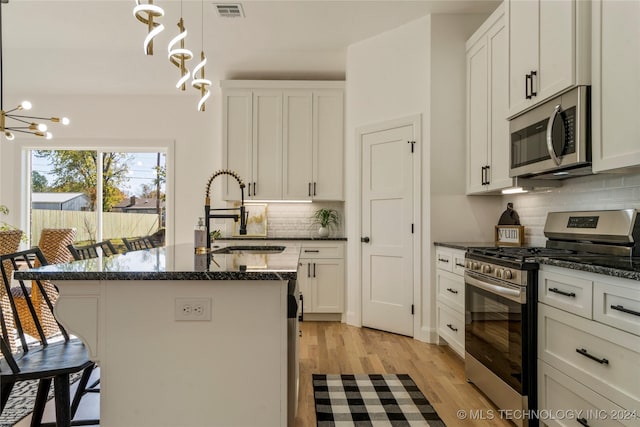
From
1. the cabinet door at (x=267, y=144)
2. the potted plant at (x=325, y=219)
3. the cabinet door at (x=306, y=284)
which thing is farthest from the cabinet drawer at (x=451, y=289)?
the cabinet door at (x=267, y=144)

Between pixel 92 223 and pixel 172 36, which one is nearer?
pixel 172 36

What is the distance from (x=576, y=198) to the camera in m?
2.71

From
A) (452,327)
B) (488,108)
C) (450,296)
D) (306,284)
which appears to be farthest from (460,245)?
(306,284)

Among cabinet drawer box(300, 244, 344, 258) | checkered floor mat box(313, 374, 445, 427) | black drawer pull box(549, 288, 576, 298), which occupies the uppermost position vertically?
black drawer pull box(549, 288, 576, 298)

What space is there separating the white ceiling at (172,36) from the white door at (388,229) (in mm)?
1123

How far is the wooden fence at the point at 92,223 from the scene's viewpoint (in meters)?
5.65

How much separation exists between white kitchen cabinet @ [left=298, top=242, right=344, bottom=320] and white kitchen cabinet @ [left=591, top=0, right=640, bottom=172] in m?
2.95

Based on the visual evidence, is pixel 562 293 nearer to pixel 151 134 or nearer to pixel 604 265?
pixel 604 265

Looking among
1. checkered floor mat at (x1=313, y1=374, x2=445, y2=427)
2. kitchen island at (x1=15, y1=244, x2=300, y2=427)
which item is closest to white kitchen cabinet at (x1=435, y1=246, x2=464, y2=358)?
checkered floor mat at (x1=313, y1=374, x2=445, y2=427)

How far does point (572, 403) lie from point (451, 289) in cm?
152

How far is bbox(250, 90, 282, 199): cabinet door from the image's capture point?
16.2 ft

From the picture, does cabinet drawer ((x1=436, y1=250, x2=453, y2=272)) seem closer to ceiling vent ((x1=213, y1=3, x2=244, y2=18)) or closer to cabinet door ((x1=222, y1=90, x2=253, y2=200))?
cabinet door ((x1=222, y1=90, x2=253, y2=200))

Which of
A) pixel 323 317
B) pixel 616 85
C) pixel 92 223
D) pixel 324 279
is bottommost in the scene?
pixel 323 317

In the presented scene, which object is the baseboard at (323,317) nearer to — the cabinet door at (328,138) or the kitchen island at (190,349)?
the cabinet door at (328,138)
